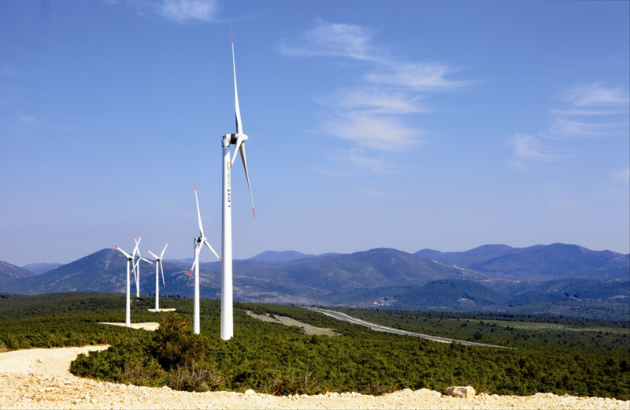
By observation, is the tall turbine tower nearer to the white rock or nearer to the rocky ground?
the rocky ground

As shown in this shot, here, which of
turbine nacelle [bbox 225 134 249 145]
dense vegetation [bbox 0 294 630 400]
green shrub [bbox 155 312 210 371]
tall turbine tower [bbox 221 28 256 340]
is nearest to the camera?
dense vegetation [bbox 0 294 630 400]

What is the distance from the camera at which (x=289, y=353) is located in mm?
43000

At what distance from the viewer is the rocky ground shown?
876 inches

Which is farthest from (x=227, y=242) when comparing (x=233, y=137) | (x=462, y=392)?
(x=462, y=392)

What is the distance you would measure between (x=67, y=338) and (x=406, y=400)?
114 feet

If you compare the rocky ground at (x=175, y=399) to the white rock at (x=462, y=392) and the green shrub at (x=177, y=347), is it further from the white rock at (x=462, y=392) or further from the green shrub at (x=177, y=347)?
the green shrub at (x=177, y=347)

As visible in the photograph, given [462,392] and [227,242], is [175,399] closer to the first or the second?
[462,392]

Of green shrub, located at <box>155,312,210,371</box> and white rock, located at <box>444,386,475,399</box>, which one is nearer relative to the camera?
white rock, located at <box>444,386,475,399</box>

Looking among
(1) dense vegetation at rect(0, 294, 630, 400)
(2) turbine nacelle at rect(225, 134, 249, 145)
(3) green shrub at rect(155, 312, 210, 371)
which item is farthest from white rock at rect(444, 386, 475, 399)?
(2) turbine nacelle at rect(225, 134, 249, 145)

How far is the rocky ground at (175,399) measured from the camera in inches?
876

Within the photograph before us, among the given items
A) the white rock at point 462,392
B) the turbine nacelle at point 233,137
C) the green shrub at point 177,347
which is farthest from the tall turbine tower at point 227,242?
the white rock at point 462,392

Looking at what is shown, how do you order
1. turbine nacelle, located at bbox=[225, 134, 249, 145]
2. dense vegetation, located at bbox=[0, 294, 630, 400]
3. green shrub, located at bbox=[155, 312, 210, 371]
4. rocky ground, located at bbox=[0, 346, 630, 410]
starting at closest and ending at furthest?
1. rocky ground, located at bbox=[0, 346, 630, 410]
2. dense vegetation, located at bbox=[0, 294, 630, 400]
3. green shrub, located at bbox=[155, 312, 210, 371]
4. turbine nacelle, located at bbox=[225, 134, 249, 145]

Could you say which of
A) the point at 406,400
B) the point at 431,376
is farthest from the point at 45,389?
the point at 431,376

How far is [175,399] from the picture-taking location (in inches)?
942
